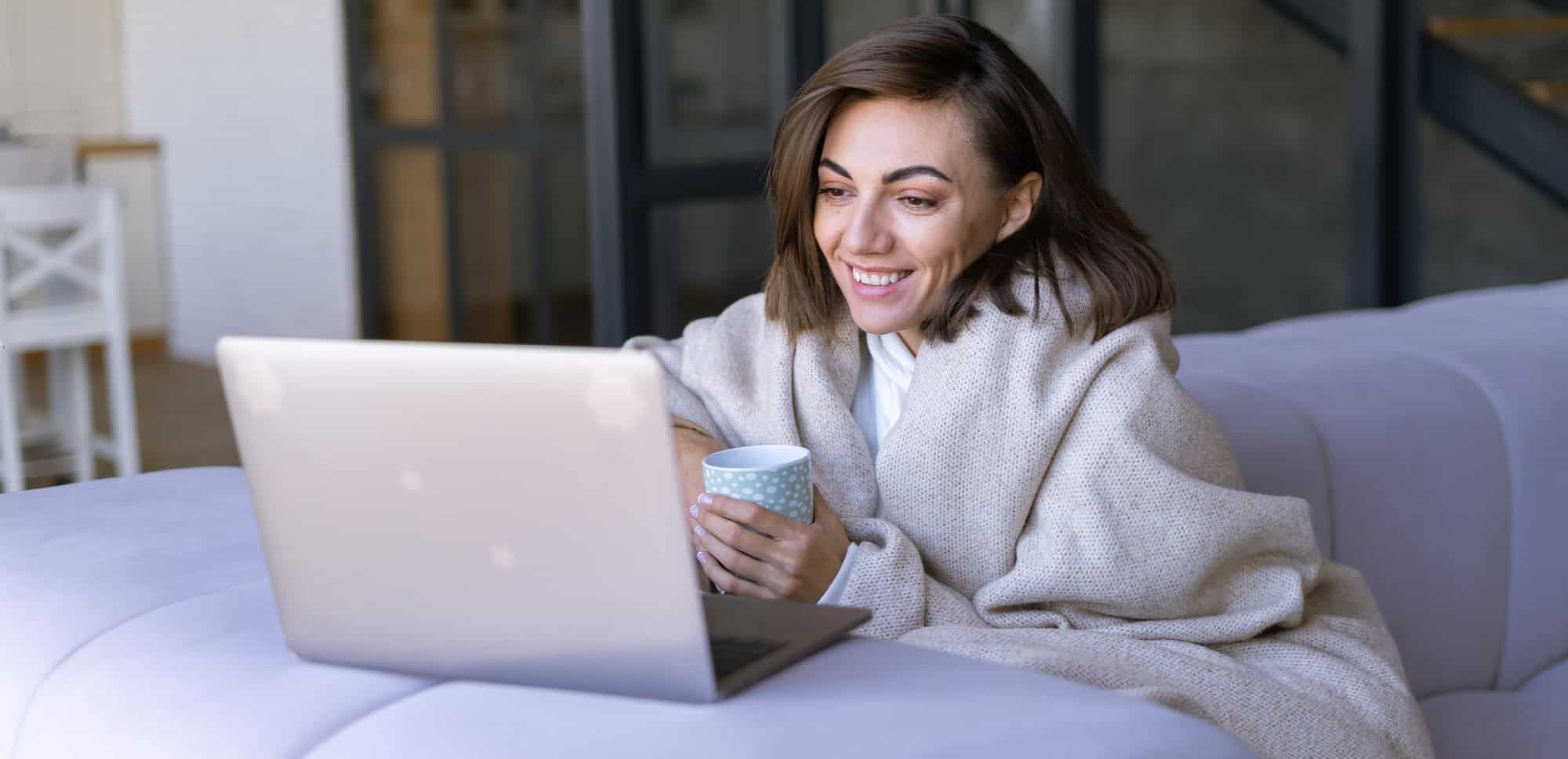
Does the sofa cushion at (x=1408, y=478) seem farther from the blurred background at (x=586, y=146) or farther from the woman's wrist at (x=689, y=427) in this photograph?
the blurred background at (x=586, y=146)

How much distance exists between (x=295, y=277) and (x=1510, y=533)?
16.5ft

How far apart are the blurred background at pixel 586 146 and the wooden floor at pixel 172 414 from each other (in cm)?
2

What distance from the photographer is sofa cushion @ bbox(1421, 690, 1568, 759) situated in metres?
1.80

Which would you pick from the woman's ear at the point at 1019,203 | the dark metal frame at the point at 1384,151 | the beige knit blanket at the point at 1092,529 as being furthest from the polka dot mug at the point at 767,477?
the dark metal frame at the point at 1384,151

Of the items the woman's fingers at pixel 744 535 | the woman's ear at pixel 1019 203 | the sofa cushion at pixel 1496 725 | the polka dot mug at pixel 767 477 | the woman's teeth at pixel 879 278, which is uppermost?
the woman's ear at pixel 1019 203

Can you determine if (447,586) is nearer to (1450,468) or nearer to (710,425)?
(710,425)

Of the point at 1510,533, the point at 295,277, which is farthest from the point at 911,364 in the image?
the point at 295,277

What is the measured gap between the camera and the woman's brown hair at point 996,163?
1.50m

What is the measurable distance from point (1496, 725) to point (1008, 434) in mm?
807

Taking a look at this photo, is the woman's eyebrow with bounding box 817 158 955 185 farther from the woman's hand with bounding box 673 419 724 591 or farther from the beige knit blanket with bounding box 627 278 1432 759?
the woman's hand with bounding box 673 419 724 591

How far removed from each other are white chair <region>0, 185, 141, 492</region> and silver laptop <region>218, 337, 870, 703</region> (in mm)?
3149

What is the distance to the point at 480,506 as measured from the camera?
3.11 ft

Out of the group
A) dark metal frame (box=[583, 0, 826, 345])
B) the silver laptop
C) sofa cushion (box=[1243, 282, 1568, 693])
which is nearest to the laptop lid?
the silver laptop

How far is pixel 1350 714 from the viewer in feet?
4.81
